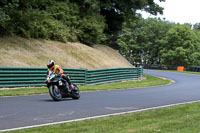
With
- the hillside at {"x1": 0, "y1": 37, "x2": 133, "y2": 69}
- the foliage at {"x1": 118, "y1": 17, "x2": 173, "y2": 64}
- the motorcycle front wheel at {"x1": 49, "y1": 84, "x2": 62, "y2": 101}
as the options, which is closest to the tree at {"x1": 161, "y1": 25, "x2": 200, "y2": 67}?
the foliage at {"x1": 118, "y1": 17, "x2": 173, "y2": 64}

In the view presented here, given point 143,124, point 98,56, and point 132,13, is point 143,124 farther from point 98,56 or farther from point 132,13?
point 132,13

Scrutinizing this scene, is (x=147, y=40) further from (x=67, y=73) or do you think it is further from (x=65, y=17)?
(x=67, y=73)

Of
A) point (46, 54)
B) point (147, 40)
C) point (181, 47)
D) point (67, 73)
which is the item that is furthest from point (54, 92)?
point (147, 40)

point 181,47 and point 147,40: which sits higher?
point 147,40

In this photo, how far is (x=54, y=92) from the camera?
13344 mm

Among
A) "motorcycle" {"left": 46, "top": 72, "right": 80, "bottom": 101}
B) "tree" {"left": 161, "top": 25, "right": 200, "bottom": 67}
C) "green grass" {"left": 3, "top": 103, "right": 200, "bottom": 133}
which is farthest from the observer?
"tree" {"left": 161, "top": 25, "right": 200, "bottom": 67}

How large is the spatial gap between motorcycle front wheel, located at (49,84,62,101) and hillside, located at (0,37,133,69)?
850cm

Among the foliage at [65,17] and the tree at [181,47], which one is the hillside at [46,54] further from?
the tree at [181,47]

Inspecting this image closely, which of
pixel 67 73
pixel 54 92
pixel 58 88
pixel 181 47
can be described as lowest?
pixel 54 92

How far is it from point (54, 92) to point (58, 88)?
31 cm

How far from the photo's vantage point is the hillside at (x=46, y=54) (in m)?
23.0

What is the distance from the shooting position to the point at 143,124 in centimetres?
798

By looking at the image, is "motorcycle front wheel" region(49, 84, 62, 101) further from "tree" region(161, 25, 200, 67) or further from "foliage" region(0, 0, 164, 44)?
"tree" region(161, 25, 200, 67)

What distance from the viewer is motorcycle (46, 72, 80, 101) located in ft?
43.1
